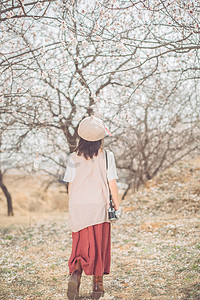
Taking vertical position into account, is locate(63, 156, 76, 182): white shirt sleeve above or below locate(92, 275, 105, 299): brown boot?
above

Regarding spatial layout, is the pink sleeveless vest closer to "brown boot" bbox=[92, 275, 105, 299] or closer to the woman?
the woman

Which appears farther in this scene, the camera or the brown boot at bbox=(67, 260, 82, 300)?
the camera

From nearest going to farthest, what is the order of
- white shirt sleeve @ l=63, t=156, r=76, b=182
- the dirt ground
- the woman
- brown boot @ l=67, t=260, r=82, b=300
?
brown boot @ l=67, t=260, r=82, b=300
the woman
white shirt sleeve @ l=63, t=156, r=76, b=182
the dirt ground

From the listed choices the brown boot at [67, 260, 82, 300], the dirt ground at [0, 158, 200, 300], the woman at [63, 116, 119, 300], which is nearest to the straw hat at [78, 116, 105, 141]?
the woman at [63, 116, 119, 300]

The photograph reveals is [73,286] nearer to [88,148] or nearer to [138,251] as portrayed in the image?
[88,148]

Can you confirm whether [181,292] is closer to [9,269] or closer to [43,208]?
[9,269]

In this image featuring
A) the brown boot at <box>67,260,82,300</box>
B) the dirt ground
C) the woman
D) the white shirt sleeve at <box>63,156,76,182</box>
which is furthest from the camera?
the dirt ground

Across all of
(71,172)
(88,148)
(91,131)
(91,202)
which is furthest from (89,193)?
(91,131)

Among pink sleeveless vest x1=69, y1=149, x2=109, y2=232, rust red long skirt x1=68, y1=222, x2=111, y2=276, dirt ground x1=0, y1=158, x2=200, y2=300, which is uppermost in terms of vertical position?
pink sleeveless vest x1=69, y1=149, x2=109, y2=232

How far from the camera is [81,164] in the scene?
3381mm

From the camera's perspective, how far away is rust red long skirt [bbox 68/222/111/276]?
3234 mm

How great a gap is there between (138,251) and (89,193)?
284 centimetres

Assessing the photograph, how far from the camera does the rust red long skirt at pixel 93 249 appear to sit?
3234 millimetres

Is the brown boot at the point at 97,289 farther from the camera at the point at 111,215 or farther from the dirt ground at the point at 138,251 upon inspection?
the camera at the point at 111,215
